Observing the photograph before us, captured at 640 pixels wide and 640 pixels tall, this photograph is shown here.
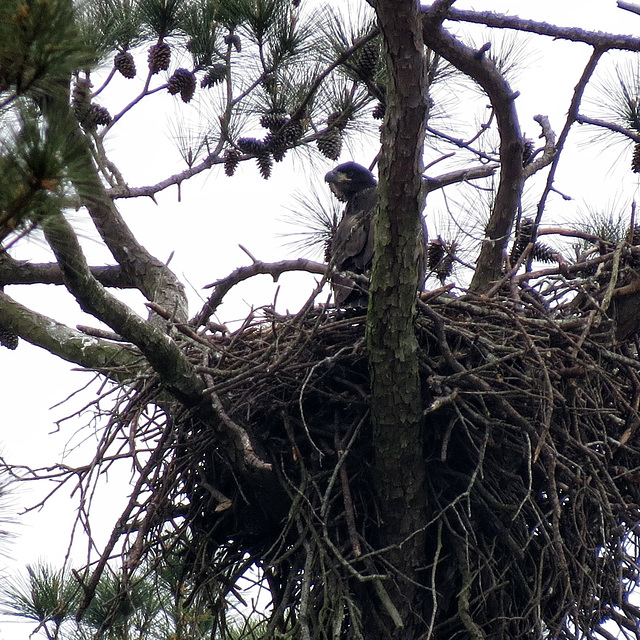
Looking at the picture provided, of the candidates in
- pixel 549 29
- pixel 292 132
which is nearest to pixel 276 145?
pixel 292 132

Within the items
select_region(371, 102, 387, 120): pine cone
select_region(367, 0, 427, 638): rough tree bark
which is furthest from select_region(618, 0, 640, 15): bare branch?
select_region(371, 102, 387, 120): pine cone

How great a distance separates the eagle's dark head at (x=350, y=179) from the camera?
211 inches

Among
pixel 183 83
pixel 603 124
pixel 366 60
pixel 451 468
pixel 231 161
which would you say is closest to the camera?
pixel 451 468

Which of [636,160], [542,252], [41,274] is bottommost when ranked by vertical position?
[542,252]

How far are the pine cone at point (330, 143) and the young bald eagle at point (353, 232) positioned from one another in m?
0.29

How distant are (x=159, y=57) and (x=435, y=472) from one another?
97.7 inches

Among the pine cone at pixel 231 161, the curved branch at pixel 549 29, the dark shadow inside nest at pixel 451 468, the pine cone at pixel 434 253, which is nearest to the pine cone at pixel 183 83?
the pine cone at pixel 231 161

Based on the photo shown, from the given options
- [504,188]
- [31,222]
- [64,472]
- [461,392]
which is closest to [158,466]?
[64,472]

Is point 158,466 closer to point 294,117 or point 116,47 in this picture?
point 294,117

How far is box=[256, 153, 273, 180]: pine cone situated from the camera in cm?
480

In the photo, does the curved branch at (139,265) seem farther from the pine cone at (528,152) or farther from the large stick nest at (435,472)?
the pine cone at (528,152)

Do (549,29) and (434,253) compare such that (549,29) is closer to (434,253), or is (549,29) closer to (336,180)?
(434,253)

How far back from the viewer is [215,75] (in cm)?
491

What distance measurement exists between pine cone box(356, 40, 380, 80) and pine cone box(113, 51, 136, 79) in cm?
114
